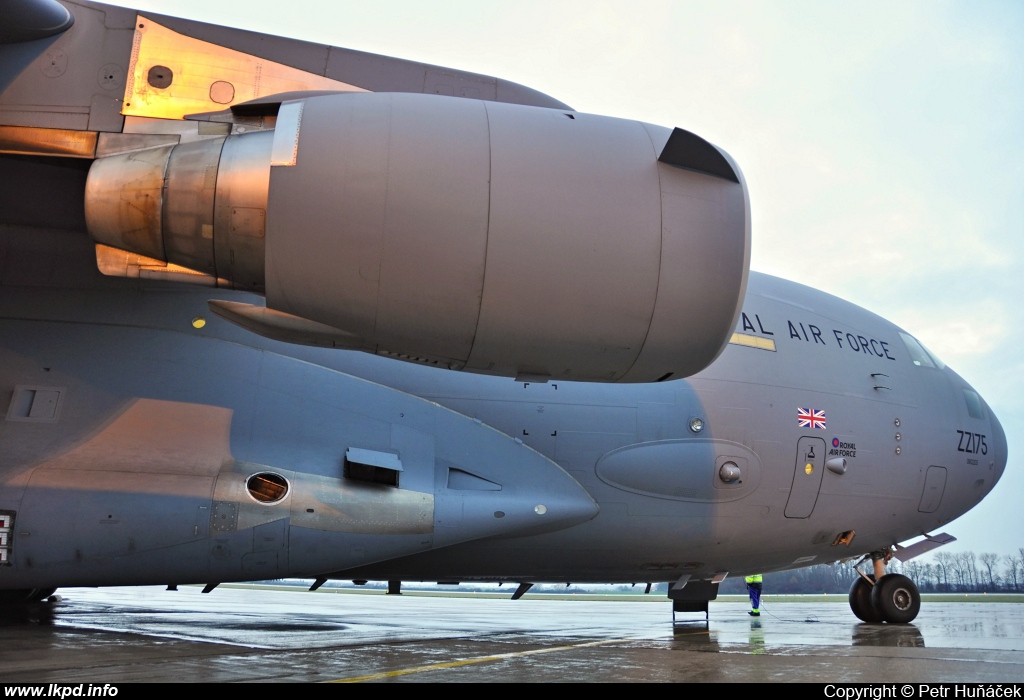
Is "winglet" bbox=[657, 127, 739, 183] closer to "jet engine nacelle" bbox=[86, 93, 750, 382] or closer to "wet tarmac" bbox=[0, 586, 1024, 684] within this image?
"jet engine nacelle" bbox=[86, 93, 750, 382]

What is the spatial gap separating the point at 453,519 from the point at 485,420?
1186 millimetres

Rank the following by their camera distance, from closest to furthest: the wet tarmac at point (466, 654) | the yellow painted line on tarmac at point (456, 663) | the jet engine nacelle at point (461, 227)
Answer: the jet engine nacelle at point (461, 227) < the yellow painted line on tarmac at point (456, 663) < the wet tarmac at point (466, 654)

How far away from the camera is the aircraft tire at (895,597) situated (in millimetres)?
11016

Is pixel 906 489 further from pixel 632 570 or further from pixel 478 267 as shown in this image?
pixel 478 267

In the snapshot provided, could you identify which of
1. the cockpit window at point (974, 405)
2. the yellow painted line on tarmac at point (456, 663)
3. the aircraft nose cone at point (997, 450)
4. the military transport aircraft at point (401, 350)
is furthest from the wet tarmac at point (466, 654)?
the cockpit window at point (974, 405)

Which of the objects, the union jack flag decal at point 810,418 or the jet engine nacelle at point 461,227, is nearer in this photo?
the jet engine nacelle at point 461,227

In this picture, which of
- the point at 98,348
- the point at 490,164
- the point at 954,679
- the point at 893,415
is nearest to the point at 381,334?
the point at 490,164

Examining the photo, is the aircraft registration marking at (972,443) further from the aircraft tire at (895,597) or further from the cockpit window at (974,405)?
the aircraft tire at (895,597)

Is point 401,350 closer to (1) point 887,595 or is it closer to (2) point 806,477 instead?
(2) point 806,477

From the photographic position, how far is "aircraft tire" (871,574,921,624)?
11.0 meters

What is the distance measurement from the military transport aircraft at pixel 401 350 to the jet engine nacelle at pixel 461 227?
0.02m

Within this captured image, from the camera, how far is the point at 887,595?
11008 mm

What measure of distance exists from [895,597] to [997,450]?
242 centimetres

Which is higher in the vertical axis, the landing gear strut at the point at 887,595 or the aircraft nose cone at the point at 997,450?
the aircraft nose cone at the point at 997,450
